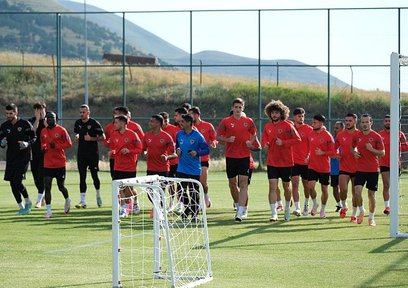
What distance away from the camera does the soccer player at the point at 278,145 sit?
20.2m

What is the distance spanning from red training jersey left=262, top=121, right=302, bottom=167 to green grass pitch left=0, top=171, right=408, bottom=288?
3.70ft

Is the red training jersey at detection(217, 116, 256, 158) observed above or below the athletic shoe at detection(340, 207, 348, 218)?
above

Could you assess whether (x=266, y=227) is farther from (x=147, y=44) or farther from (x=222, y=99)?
(x=147, y=44)

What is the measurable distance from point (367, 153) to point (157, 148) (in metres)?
4.03

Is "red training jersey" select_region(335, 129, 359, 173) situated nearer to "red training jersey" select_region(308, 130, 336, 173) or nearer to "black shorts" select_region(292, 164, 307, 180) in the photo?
"red training jersey" select_region(308, 130, 336, 173)

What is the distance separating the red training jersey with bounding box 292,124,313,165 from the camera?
21.9 meters

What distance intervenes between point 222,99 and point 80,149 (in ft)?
117

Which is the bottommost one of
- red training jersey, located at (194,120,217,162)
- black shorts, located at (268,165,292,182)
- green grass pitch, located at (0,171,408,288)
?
green grass pitch, located at (0,171,408,288)

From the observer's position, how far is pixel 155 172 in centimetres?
2136

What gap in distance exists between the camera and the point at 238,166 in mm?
20875

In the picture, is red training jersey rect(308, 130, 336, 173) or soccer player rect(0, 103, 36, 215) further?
soccer player rect(0, 103, 36, 215)

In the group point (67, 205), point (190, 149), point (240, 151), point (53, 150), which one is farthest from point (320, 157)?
point (53, 150)

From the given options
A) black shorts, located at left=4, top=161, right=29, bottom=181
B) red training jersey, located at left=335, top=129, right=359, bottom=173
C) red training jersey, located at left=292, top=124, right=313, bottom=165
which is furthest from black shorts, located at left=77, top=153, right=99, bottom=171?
red training jersey, located at left=335, top=129, right=359, bottom=173

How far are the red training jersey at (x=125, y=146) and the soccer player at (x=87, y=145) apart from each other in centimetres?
192
